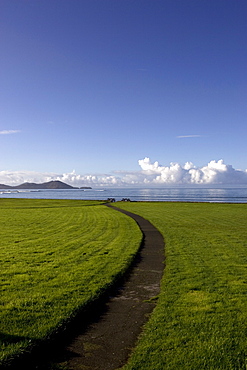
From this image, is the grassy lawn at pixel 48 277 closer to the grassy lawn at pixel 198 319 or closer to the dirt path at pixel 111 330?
the dirt path at pixel 111 330

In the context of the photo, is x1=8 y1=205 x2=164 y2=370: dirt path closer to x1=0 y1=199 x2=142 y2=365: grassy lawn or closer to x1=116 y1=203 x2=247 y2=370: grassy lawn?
x1=116 y1=203 x2=247 y2=370: grassy lawn

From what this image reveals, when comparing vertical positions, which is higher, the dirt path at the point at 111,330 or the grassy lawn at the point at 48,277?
the grassy lawn at the point at 48,277

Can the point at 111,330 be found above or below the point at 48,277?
below

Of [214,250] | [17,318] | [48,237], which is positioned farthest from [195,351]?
[48,237]

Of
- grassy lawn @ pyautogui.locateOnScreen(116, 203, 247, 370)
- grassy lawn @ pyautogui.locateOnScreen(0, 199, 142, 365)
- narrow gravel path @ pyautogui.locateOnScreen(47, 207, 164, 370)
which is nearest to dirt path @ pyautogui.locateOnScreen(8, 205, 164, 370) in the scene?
narrow gravel path @ pyautogui.locateOnScreen(47, 207, 164, 370)

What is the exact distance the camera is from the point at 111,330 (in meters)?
7.32

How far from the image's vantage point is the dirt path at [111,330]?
603cm

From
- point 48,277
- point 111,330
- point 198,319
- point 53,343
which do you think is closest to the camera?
point 53,343

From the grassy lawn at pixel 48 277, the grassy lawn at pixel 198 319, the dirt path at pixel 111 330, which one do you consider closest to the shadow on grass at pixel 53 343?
the dirt path at pixel 111 330

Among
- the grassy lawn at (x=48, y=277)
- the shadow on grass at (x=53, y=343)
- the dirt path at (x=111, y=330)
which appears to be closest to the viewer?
the shadow on grass at (x=53, y=343)

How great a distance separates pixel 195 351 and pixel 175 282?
470 cm

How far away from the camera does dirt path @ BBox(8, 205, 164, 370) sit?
6027mm

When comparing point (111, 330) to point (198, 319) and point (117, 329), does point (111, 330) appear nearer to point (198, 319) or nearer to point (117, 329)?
point (117, 329)

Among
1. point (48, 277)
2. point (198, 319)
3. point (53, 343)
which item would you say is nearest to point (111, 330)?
point (53, 343)
